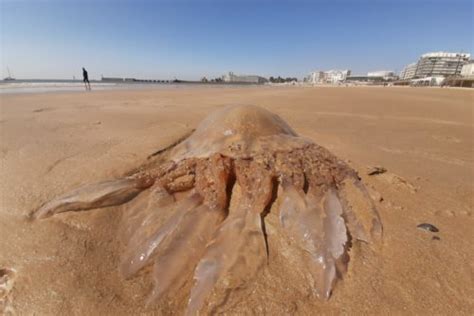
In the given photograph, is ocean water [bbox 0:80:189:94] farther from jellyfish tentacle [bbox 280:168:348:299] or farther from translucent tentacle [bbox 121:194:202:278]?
jellyfish tentacle [bbox 280:168:348:299]

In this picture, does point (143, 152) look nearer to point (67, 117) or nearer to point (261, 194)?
point (261, 194)

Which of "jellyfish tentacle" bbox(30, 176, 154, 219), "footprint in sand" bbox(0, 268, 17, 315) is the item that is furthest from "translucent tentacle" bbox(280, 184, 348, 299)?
"footprint in sand" bbox(0, 268, 17, 315)

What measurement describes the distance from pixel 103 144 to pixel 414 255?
316 centimetres

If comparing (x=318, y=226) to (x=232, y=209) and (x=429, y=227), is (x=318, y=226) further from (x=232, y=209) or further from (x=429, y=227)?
(x=429, y=227)

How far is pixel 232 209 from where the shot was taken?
5.31ft

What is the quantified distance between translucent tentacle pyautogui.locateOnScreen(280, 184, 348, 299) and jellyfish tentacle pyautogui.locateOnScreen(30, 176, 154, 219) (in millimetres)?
1020

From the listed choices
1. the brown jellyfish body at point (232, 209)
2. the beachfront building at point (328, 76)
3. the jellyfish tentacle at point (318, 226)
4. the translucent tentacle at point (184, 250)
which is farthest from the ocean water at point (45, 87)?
the beachfront building at point (328, 76)

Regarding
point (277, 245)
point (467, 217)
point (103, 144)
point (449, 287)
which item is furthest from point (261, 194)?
point (103, 144)

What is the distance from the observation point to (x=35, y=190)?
206 centimetres

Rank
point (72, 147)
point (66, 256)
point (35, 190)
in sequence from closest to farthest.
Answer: point (66, 256), point (35, 190), point (72, 147)

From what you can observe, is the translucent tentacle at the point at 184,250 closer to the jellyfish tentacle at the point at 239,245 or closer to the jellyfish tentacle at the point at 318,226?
the jellyfish tentacle at the point at 239,245

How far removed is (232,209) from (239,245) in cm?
Answer: 28

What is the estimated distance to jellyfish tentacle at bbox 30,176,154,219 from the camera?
1.74m

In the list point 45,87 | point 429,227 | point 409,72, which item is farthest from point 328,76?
point 429,227
